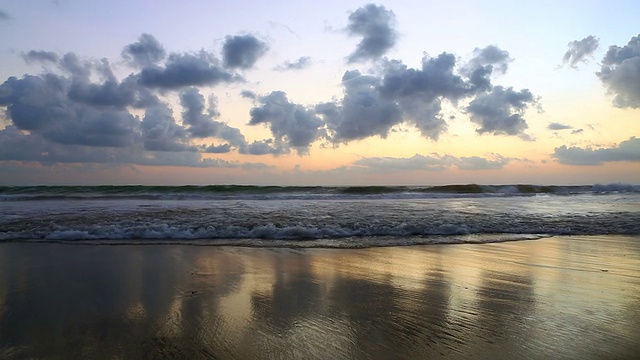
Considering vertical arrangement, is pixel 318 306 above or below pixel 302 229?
below

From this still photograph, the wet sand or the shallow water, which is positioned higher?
the shallow water

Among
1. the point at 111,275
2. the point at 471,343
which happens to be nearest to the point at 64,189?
the point at 111,275

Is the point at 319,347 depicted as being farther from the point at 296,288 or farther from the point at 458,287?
the point at 458,287

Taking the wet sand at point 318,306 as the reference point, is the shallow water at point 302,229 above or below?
above

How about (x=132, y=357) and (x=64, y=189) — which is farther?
(x=64, y=189)

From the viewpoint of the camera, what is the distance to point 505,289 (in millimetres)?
4035

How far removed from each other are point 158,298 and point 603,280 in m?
5.08

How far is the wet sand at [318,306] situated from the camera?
2.57 m

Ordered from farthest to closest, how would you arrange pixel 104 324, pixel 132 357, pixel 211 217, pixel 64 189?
pixel 64 189, pixel 211 217, pixel 104 324, pixel 132 357

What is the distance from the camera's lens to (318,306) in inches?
136

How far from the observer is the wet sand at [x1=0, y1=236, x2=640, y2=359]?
8.44ft

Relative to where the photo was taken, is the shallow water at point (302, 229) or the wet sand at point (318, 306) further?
the shallow water at point (302, 229)

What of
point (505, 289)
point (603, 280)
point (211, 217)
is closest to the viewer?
point (505, 289)

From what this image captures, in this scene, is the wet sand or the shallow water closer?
the wet sand
